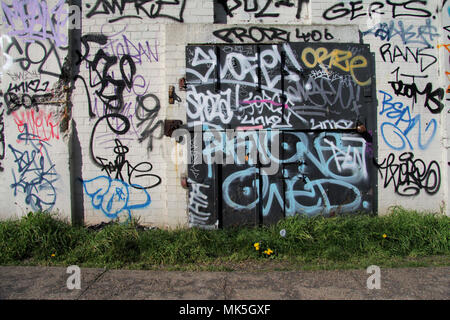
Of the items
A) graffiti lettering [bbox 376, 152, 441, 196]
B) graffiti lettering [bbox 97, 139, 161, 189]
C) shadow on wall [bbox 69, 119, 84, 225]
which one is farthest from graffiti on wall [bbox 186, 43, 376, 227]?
shadow on wall [bbox 69, 119, 84, 225]

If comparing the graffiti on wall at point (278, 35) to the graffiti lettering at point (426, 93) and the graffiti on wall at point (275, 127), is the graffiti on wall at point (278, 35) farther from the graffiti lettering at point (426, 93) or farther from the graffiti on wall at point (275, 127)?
the graffiti lettering at point (426, 93)

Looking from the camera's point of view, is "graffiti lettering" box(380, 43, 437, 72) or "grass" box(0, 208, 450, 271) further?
"graffiti lettering" box(380, 43, 437, 72)

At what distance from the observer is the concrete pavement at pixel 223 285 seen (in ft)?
11.8

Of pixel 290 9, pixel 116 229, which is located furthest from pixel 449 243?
pixel 116 229

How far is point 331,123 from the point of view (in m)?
5.23

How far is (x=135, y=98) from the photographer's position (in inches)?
213

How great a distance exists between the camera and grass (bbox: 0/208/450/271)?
446 centimetres

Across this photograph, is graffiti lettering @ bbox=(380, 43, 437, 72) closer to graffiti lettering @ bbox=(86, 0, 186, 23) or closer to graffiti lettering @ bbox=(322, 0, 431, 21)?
graffiti lettering @ bbox=(322, 0, 431, 21)

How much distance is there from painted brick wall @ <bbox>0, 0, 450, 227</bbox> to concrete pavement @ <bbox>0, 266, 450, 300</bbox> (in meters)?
1.35

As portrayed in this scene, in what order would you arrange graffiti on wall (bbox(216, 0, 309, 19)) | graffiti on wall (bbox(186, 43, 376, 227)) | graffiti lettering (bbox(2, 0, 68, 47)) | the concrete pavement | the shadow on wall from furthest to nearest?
graffiti on wall (bbox(216, 0, 309, 19))
the shadow on wall
graffiti lettering (bbox(2, 0, 68, 47))
graffiti on wall (bbox(186, 43, 376, 227))
the concrete pavement

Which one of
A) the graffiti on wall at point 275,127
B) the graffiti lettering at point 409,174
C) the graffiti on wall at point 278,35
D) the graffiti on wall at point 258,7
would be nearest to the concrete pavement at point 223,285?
the graffiti on wall at point 275,127

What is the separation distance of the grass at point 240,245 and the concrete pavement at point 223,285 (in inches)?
8.1

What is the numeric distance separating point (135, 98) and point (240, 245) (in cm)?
279

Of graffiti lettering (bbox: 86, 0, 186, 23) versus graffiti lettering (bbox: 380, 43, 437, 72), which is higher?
graffiti lettering (bbox: 86, 0, 186, 23)
